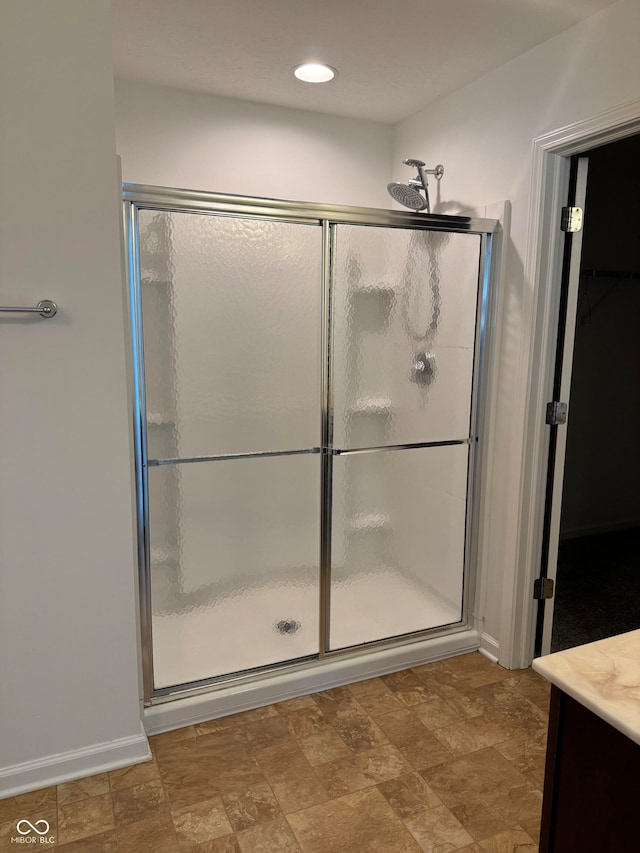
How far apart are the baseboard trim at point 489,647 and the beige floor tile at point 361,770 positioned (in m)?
0.72

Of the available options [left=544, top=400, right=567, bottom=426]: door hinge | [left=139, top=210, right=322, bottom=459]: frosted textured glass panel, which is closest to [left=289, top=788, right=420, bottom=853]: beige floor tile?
[left=139, top=210, right=322, bottom=459]: frosted textured glass panel

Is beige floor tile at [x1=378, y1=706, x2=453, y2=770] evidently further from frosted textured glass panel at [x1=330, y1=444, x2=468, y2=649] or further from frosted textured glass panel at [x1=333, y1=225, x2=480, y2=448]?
frosted textured glass panel at [x1=333, y1=225, x2=480, y2=448]

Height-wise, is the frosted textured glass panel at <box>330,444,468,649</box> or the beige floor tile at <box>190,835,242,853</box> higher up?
the frosted textured glass panel at <box>330,444,468,649</box>

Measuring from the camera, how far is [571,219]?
→ 2256mm

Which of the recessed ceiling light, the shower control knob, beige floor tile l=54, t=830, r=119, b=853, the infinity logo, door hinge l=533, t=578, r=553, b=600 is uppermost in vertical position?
the recessed ceiling light

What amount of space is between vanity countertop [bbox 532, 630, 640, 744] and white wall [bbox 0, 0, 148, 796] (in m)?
1.29

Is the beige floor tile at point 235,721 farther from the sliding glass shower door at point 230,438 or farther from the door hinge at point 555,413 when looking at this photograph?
the door hinge at point 555,413

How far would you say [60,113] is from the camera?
1619mm

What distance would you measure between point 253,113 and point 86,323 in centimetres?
159

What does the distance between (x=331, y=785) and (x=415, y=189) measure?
2236mm

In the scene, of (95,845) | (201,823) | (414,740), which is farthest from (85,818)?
(414,740)

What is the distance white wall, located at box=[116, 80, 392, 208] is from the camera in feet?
8.70

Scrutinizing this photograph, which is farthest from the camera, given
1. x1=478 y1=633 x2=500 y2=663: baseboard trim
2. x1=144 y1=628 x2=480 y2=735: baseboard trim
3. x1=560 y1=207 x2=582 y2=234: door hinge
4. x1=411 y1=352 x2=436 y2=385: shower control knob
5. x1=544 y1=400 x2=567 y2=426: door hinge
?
x1=478 y1=633 x2=500 y2=663: baseboard trim

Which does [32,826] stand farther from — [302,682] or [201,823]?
[302,682]
